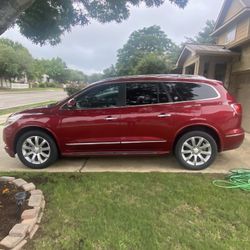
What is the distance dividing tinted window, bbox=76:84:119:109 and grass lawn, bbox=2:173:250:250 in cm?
143

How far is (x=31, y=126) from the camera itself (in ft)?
18.5

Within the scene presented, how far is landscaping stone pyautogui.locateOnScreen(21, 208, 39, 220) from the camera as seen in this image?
346 cm

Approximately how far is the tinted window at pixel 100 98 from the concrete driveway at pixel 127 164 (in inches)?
48.7

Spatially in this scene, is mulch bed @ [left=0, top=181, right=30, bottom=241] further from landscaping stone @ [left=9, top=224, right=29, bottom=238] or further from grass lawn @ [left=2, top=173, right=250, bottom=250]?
grass lawn @ [left=2, top=173, right=250, bottom=250]

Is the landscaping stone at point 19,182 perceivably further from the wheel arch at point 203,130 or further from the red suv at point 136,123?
the wheel arch at point 203,130

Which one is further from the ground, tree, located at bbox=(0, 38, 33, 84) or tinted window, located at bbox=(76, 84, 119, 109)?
tree, located at bbox=(0, 38, 33, 84)

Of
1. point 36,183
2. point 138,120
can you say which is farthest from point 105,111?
point 36,183

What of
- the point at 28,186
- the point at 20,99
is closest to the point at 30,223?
the point at 28,186

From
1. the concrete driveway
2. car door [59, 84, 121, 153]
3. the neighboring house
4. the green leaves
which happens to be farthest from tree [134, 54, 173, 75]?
the green leaves

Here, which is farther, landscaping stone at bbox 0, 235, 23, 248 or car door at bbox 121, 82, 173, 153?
car door at bbox 121, 82, 173, 153

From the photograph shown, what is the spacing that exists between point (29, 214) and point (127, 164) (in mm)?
2730

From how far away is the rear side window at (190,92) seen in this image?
5.61m

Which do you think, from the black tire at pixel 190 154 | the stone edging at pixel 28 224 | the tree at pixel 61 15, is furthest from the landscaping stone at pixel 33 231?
the tree at pixel 61 15

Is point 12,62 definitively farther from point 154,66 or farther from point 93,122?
point 93,122
